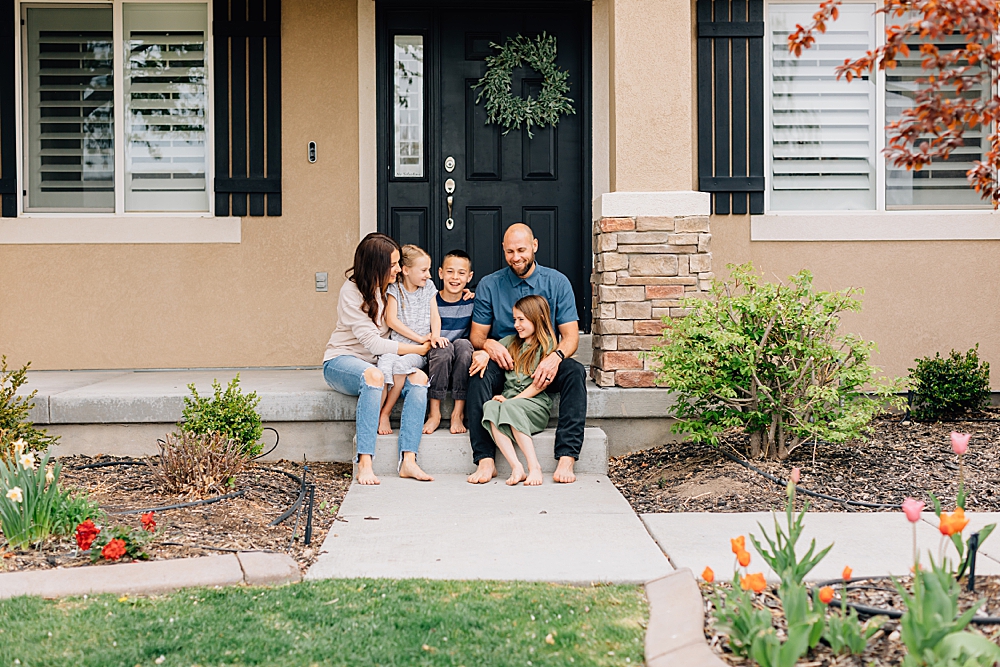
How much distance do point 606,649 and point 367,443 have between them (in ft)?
7.91

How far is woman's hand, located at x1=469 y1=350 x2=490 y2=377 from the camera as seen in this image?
4977mm

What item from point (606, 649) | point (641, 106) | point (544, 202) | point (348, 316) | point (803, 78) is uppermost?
point (803, 78)

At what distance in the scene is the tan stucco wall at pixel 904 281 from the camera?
6.44m

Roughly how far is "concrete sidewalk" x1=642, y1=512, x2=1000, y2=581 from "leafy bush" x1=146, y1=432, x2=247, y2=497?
187cm

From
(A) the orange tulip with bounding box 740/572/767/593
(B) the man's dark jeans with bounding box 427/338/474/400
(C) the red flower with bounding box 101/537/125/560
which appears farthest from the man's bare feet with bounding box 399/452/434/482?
(A) the orange tulip with bounding box 740/572/767/593

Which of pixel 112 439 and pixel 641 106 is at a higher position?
pixel 641 106

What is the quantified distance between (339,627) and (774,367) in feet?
9.09

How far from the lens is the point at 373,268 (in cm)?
514

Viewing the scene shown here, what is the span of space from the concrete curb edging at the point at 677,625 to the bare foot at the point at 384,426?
90.6 inches

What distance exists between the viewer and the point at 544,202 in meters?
6.65

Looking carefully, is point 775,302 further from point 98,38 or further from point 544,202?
point 98,38

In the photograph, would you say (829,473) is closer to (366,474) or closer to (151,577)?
(366,474)

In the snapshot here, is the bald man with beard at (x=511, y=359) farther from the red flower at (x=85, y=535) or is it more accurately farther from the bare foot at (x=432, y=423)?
the red flower at (x=85, y=535)

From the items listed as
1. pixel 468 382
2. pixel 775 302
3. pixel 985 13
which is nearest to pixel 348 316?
pixel 468 382
